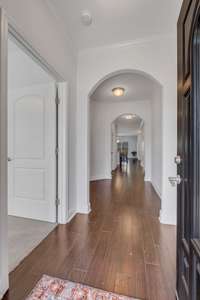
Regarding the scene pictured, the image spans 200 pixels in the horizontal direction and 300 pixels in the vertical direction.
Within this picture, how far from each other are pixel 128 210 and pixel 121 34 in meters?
2.89

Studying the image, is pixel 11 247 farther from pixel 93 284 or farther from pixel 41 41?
pixel 41 41

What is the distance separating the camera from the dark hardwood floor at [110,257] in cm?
135

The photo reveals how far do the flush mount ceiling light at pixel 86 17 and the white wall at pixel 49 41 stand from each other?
12.7 inches

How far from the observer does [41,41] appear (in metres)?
1.79

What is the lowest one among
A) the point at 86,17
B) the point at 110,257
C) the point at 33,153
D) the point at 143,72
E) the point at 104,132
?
the point at 110,257

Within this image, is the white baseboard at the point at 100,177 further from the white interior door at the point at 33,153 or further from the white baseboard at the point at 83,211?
the white interior door at the point at 33,153

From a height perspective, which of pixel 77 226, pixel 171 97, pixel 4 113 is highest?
pixel 171 97

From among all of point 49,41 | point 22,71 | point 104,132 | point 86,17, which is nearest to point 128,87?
point 104,132

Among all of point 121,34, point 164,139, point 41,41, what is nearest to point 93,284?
point 164,139

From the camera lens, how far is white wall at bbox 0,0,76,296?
4.58 ft

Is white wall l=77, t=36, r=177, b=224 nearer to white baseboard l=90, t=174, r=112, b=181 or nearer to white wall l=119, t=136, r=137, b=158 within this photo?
white baseboard l=90, t=174, r=112, b=181

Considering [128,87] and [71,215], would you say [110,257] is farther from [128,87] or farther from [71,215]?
[128,87]

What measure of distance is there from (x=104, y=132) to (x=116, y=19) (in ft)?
13.8

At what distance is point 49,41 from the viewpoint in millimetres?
1976
